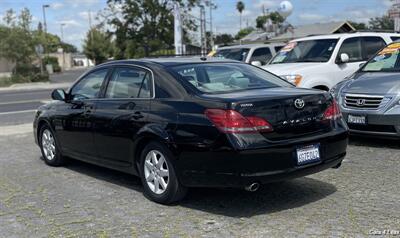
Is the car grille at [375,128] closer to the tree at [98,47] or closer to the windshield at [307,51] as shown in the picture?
the windshield at [307,51]

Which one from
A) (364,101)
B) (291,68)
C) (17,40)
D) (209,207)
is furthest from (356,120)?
(17,40)

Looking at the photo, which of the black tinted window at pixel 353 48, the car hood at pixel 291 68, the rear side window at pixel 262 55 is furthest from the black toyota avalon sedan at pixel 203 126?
the rear side window at pixel 262 55

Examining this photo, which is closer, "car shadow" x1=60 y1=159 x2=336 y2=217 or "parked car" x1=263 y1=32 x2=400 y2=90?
"car shadow" x1=60 y1=159 x2=336 y2=217

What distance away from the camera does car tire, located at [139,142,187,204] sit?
5402 mm

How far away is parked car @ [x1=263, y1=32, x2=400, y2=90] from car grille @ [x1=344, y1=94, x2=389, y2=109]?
1.94m

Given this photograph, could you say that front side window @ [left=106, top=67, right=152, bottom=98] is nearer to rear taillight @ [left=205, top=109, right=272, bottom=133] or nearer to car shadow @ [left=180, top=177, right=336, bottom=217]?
rear taillight @ [left=205, top=109, right=272, bottom=133]

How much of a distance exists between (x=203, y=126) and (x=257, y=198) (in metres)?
1.19

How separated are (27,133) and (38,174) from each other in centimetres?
456

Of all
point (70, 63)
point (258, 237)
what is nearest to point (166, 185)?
point (258, 237)

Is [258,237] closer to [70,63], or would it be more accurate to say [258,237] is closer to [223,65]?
[223,65]

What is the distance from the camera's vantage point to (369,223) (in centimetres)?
474

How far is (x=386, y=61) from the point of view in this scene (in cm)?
909

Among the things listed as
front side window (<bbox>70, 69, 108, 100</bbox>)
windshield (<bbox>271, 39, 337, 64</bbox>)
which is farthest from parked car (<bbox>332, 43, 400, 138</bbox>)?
front side window (<bbox>70, 69, 108, 100</bbox>)

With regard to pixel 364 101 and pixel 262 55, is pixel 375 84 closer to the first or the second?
pixel 364 101
